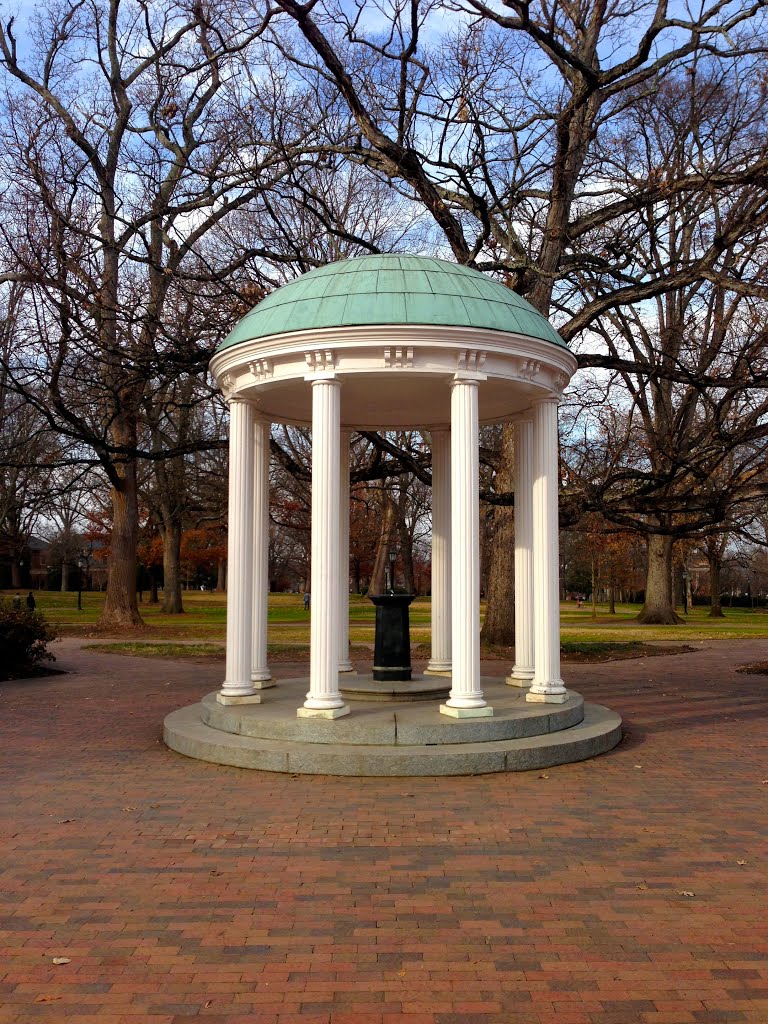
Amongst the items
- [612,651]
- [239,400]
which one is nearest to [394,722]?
Result: [239,400]

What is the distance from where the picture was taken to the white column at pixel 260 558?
489 inches

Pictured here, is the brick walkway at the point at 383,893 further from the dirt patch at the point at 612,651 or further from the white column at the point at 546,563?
the dirt patch at the point at 612,651

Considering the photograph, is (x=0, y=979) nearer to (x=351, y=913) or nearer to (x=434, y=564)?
(x=351, y=913)

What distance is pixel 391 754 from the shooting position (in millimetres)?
9312

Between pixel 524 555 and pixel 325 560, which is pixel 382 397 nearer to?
pixel 524 555

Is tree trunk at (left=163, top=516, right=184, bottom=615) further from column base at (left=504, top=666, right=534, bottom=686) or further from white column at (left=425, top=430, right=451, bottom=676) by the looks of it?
column base at (left=504, top=666, right=534, bottom=686)

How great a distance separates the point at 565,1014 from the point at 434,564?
10.1 metres

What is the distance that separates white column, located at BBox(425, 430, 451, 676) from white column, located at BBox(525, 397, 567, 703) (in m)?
2.50

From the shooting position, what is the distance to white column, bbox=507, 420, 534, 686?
43.2 ft

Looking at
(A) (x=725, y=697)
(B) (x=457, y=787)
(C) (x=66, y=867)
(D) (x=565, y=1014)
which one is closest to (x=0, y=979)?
(C) (x=66, y=867)

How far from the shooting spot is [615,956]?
4953 millimetres

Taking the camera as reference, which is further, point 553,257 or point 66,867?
point 553,257

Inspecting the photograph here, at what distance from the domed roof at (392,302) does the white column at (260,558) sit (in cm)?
200

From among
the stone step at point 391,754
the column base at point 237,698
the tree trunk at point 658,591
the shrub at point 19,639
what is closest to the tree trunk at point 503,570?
the shrub at point 19,639
